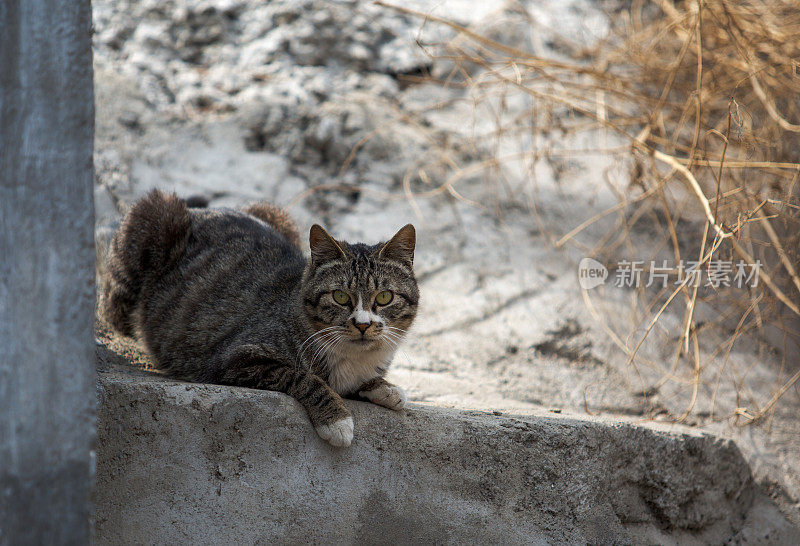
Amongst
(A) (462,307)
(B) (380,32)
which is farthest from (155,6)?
(A) (462,307)

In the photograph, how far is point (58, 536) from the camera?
1604mm

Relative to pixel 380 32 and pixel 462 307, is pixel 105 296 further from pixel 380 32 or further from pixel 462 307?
pixel 380 32

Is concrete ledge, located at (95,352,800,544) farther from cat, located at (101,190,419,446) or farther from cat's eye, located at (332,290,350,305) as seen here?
cat's eye, located at (332,290,350,305)

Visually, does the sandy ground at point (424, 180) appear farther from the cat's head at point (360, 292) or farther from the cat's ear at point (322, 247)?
the cat's ear at point (322, 247)

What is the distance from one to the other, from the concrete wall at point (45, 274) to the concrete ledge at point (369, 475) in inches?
15.5

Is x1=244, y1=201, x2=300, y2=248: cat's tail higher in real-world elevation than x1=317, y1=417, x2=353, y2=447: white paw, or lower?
lower

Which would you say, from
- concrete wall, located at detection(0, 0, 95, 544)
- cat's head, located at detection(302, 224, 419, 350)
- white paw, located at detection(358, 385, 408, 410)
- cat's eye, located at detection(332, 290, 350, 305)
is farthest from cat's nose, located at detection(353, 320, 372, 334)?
concrete wall, located at detection(0, 0, 95, 544)

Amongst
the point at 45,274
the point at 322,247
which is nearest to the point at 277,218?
the point at 322,247

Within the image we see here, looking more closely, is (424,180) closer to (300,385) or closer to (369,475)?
(300,385)

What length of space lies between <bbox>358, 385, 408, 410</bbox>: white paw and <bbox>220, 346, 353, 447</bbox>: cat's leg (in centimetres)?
19

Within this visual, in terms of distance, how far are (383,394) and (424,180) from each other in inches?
85.4

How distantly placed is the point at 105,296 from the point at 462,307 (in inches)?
73.1

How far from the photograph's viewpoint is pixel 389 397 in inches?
95.0

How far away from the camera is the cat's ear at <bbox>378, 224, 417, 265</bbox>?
2619 millimetres
